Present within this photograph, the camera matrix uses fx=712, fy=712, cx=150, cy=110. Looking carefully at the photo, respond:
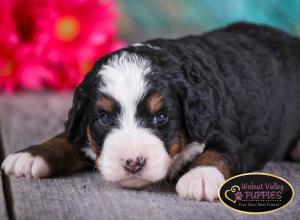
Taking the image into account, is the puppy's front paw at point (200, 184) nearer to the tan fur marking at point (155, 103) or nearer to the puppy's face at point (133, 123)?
the puppy's face at point (133, 123)

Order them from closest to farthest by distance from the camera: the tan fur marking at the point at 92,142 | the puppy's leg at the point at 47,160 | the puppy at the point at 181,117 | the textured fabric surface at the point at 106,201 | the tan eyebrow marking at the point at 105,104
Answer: the textured fabric surface at the point at 106,201, the puppy at the point at 181,117, the tan eyebrow marking at the point at 105,104, the tan fur marking at the point at 92,142, the puppy's leg at the point at 47,160

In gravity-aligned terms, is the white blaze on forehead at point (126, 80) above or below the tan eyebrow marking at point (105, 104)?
above

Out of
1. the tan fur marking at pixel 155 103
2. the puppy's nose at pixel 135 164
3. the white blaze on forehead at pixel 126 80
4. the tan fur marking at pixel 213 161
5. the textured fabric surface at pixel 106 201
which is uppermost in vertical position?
the white blaze on forehead at pixel 126 80

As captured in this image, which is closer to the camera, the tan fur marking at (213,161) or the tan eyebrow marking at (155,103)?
the tan eyebrow marking at (155,103)

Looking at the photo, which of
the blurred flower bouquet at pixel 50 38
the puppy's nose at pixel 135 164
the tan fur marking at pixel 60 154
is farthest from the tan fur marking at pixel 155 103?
the blurred flower bouquet at pixel 50 38

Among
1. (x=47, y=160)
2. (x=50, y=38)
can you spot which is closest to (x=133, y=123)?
(x=47, y=160)

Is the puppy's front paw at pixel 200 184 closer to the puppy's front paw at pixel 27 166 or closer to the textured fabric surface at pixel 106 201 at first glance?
the textured fabric surface at pixel 106 201

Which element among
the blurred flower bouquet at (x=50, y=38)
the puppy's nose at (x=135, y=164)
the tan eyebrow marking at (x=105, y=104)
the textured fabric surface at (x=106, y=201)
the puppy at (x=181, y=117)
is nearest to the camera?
the textured fabric surface at (x=106, y=201)

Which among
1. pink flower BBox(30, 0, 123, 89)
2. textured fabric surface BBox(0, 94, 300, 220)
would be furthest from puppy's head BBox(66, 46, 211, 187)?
pink flower BBox(30, 0, 123, 89)
